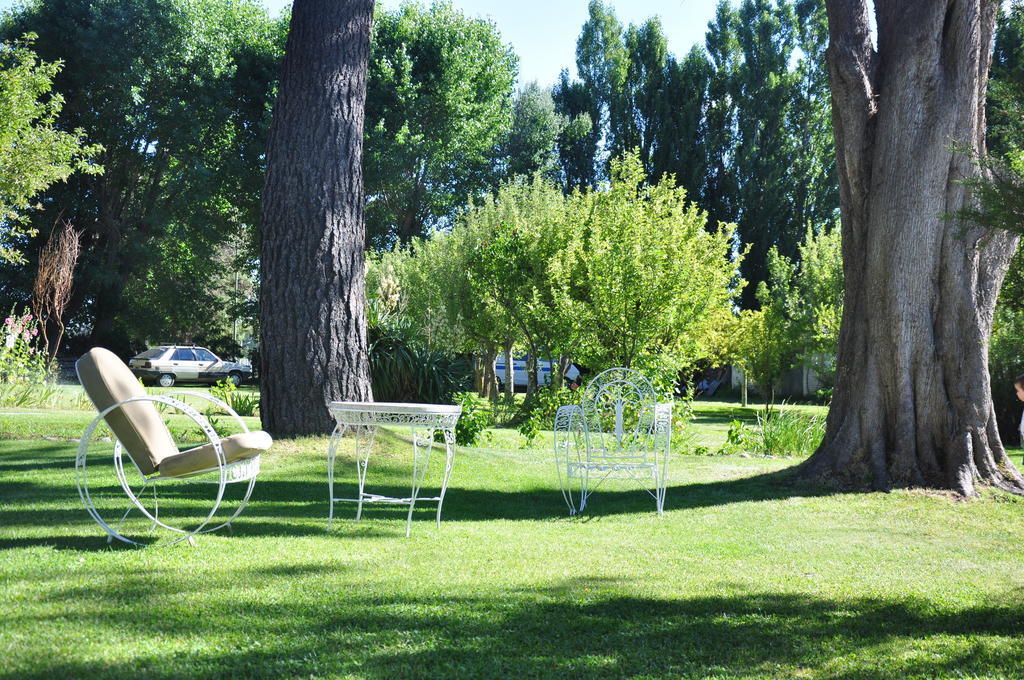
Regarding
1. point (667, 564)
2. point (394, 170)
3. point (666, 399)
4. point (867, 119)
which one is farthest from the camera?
point (394, 170)

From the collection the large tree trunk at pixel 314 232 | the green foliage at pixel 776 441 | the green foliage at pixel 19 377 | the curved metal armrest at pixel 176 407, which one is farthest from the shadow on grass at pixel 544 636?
the green foliage at pixel 19 377

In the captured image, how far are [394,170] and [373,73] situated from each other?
11.3 feet

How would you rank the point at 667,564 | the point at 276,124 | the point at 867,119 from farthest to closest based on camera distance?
the point at 276,124 → the point at 867,119 → the point at 667,564

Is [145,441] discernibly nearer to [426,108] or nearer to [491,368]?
[491,368]

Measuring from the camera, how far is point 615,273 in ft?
41.0

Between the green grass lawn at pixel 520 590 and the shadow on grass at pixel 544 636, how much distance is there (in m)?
0.01

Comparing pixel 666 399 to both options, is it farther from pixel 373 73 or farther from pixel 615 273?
pixel 373 73

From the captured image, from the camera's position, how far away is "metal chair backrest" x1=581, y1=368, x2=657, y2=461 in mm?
7332

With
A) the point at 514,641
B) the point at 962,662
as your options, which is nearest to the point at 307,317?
the point at 514,641

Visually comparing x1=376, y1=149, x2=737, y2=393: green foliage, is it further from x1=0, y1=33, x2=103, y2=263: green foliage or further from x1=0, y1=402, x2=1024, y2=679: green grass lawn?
x1=0, y1=33, x2=103, y2=263: green foliage

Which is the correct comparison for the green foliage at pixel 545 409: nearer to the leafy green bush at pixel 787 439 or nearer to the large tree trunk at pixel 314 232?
the leafy green bush at pixel 787 439

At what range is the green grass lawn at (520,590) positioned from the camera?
3064 millimetres

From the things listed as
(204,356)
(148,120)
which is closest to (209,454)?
(204,356)

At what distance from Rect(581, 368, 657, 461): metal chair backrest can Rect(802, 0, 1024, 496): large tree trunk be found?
185cm
